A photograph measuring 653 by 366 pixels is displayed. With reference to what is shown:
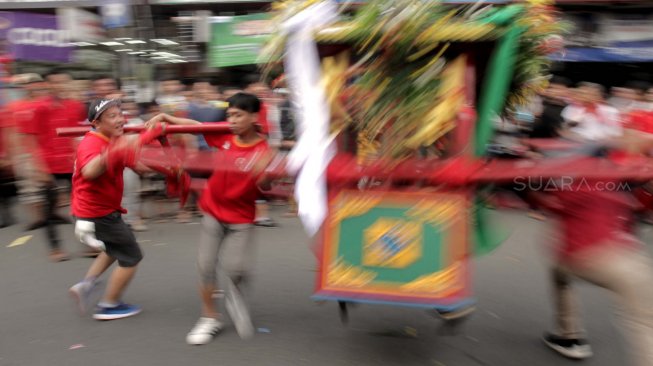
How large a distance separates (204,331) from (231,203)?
797 mm

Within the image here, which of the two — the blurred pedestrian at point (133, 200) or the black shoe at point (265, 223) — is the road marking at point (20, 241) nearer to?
the blurred pedestrian at point (133, 200)

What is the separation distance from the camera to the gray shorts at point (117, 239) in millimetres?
3898

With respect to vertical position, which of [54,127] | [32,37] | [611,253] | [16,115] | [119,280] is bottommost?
[119,280]

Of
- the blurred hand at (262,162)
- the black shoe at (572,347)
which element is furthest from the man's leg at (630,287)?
the blurred hand at (262,162)

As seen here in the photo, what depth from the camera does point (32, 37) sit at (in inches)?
388

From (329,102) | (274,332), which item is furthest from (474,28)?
(274,332)

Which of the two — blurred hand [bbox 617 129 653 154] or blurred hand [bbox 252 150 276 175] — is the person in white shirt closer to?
blurred hand [bbox 617 129 653 154]

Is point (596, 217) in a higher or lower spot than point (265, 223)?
higher

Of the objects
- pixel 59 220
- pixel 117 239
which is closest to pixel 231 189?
pixel 117 239

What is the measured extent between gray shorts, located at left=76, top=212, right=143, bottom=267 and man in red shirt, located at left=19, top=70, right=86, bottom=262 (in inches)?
66.7

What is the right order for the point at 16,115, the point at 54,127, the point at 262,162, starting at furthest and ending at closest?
the point at 54,127 < the point at 16,115 < the point at 262,162

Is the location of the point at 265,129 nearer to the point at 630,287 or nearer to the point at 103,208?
the point at 103,208

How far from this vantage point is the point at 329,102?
9.97ft

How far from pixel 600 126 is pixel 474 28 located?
126 inches
